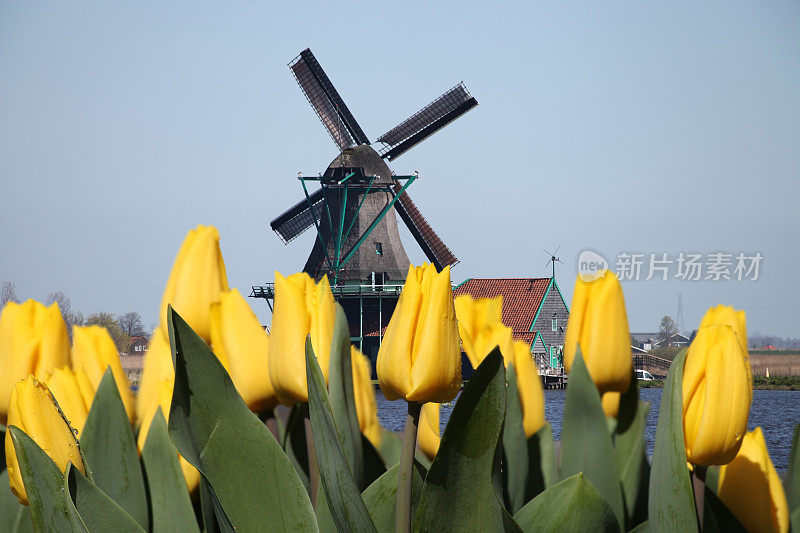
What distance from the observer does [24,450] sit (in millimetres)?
827

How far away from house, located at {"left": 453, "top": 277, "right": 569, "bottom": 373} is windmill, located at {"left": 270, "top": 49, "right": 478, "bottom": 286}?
3.54m

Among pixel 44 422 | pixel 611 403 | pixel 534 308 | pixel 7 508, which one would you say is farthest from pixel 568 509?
pixel 534 308

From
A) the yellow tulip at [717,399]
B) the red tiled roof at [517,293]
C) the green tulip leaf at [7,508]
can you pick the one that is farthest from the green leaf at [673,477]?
the red tiled roof at [517,293]

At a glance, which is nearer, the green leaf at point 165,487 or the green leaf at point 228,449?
the green leaf at point 228,449

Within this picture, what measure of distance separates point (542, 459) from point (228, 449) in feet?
1.95

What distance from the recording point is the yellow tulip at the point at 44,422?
94 centimetres

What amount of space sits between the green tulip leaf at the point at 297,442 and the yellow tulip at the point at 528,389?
1.03 feet

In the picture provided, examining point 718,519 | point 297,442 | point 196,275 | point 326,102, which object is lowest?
point 718,519

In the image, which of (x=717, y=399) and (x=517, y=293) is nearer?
(x=717, y=399)

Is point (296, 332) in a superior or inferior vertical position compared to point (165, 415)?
superior

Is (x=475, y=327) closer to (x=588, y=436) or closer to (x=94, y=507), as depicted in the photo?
(x=588, y=436)

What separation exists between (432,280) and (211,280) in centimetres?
35

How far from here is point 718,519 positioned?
3.66 ft

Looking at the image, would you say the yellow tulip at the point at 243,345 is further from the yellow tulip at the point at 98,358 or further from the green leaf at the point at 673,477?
the green leaf at the point at 673,477
